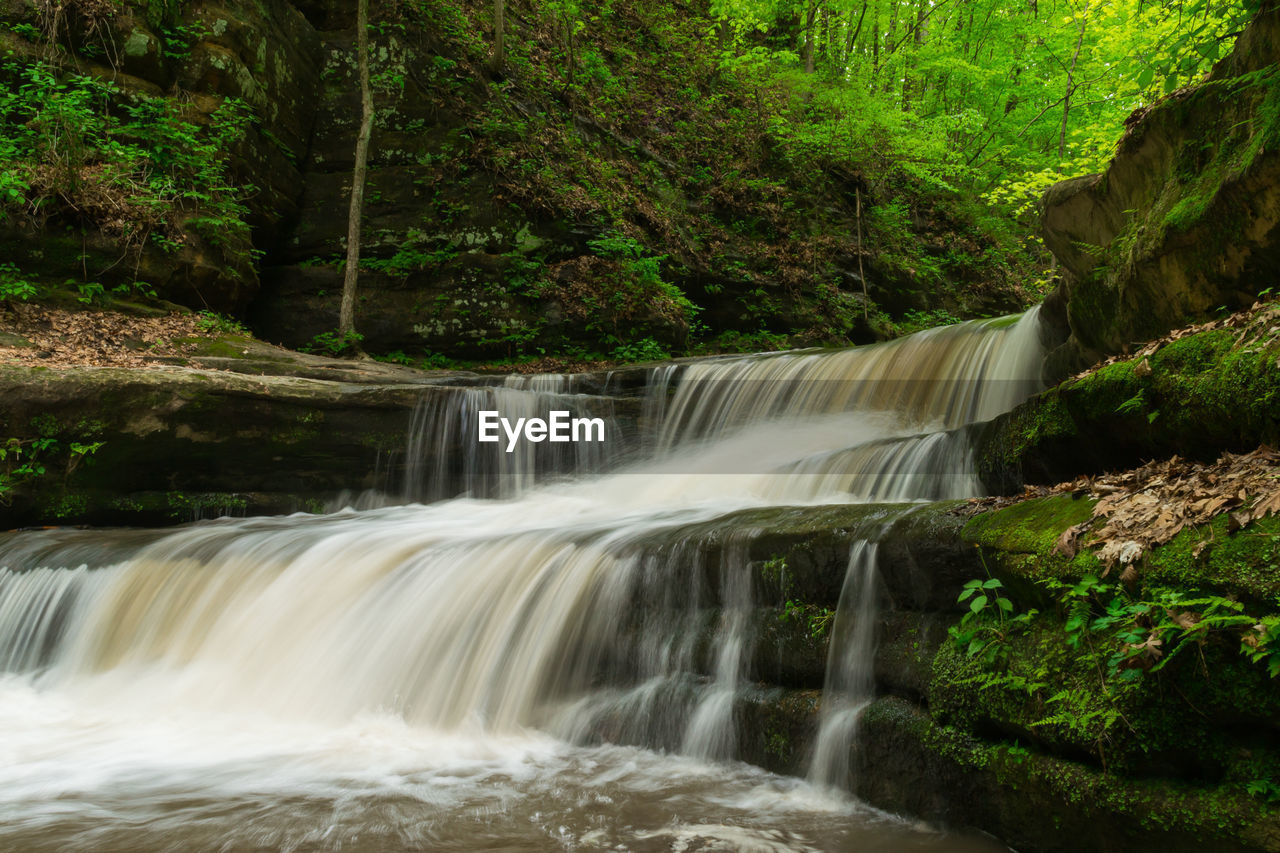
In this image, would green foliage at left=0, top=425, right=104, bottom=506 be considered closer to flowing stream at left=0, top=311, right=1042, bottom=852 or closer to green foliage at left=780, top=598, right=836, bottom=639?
flowing stream at left=0, top=311, right=1042, bottom=852

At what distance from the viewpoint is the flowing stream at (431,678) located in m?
3.19

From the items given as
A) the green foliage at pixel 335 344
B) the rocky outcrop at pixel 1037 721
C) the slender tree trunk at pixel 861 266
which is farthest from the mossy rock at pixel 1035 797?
the slender tree trunk at pixel 861 266

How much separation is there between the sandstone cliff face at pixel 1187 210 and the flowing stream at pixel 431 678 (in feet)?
5.37

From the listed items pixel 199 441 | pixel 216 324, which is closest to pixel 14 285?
pixel 216 324

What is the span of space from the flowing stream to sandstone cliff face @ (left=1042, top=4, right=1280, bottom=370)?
164cm

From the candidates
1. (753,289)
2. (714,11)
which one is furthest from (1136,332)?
(714,11)

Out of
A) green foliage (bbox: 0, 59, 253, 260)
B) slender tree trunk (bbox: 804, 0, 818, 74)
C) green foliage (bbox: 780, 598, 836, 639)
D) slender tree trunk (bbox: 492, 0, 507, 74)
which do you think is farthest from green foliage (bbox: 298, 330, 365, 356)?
slender tree trunk (bbox: 804, 0, 818, 74)

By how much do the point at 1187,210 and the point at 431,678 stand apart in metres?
5.78

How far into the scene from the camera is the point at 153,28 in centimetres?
1134

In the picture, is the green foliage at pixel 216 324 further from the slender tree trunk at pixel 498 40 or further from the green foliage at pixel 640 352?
the slender tree trunk at pixel 498 40

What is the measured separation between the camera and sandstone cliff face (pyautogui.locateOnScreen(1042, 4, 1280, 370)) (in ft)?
14.6

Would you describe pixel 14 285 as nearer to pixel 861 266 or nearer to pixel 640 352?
pixel 640 352

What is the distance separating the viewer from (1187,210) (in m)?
5.00

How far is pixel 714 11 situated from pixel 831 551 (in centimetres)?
1674
